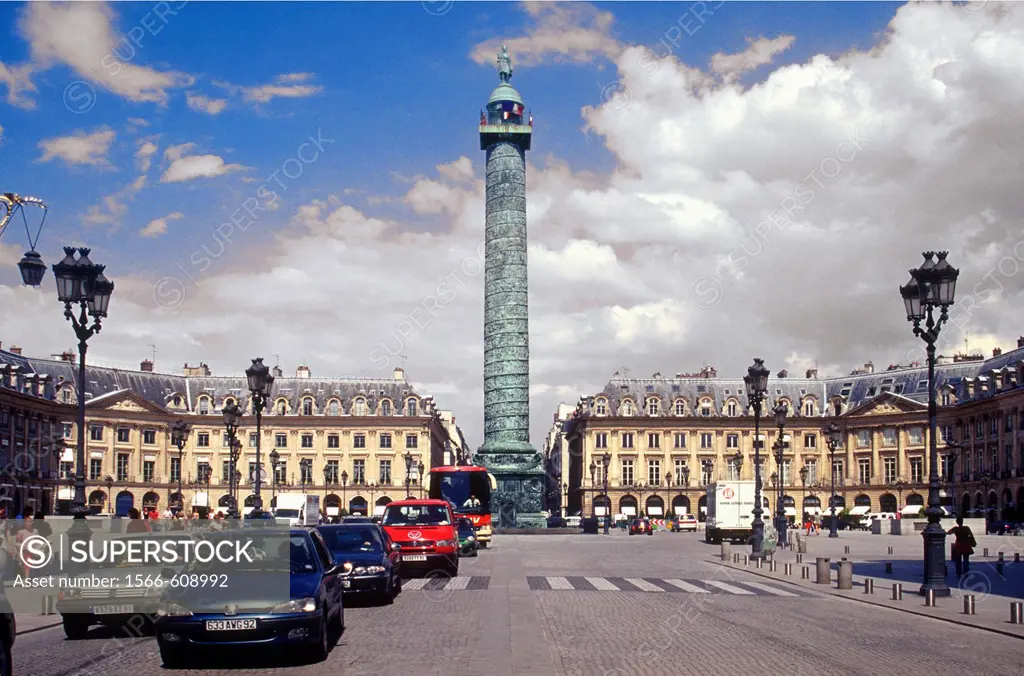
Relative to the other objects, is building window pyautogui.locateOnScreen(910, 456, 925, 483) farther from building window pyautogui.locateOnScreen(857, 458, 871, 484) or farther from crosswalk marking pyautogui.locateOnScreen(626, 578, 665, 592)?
crosswalk marking pyautogui.locateOnScreen(626, 578, 665, 592)

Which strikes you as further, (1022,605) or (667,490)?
(667,490)

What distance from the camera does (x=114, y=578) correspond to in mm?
15414

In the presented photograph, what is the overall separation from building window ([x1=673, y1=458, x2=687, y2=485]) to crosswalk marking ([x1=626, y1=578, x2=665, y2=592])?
84672mm

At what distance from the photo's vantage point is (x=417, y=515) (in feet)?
95.8

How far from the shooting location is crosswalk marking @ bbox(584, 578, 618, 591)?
2460 centimetres

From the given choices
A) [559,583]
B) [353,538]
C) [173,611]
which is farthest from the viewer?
[559,583]

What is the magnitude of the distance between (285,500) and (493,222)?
75.0ft

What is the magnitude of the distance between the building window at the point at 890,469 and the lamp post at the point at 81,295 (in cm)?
9488

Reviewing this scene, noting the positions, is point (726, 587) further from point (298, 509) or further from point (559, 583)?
point (298, 509)

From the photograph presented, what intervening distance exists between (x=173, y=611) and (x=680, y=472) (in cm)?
10158

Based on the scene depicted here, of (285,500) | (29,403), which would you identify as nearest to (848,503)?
(285,500)

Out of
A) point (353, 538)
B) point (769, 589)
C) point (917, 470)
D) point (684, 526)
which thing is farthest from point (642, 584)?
point (917, 470)

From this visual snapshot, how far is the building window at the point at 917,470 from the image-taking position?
105 m

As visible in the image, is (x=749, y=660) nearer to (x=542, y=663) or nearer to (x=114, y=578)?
(x=542, y=663)
